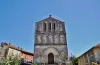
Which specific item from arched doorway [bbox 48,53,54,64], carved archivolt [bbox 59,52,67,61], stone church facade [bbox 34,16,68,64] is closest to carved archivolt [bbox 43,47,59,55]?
stone church facade [bbox 34,16,68,64]

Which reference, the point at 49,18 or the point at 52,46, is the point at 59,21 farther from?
the point at 52,46

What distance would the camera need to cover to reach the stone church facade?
33.8 metres

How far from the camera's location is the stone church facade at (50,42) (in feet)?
111

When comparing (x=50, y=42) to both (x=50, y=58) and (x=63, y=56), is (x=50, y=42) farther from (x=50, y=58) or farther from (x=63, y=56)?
(x=63, y=56)

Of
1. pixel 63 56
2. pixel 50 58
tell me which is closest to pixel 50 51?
pixel 50 58

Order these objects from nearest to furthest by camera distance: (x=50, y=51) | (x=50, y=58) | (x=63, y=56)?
(x=63, y=56) → (x=50, y=51) → (x=50, y=58)

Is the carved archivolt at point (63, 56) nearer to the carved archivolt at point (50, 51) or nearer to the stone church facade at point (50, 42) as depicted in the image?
the stone church facade at point (50, 42)

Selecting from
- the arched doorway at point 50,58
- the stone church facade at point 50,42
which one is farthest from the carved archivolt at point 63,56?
the arched doorway at point 50,58

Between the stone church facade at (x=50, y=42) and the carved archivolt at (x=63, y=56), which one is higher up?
the stone church facade at (x=50, y=42)

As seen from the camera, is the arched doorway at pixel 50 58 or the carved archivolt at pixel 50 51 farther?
the arched doorway at pixel 50 58

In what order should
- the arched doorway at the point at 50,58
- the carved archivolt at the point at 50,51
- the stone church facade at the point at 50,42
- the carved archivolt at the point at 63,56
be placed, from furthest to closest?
the arched doorway at the point at 50,58, the carved archivolt at the point at 50,51, the stone church facade at the point at 50,42, the carved archivolt at the point at 63,56

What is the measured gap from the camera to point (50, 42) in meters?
34.9

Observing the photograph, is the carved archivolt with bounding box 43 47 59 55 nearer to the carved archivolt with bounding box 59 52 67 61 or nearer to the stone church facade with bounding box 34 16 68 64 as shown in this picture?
the stone church facade with bounding box 34 16 68 64

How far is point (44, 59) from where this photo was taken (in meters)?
33.6
